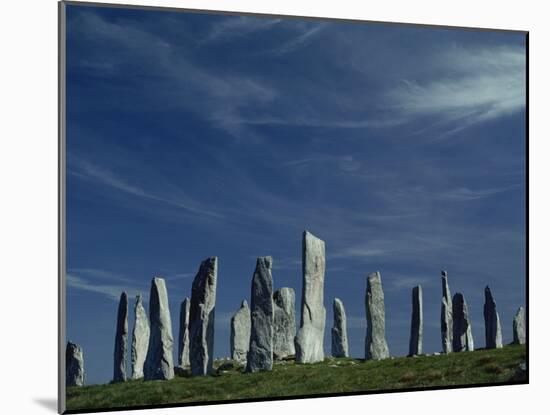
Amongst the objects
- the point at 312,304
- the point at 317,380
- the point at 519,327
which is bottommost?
the point at 317,380

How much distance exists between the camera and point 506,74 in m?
18.1

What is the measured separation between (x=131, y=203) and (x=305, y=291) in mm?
3247

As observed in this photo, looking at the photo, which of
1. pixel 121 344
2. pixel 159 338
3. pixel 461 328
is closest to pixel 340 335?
pixel 461 328

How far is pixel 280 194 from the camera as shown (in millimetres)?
17266

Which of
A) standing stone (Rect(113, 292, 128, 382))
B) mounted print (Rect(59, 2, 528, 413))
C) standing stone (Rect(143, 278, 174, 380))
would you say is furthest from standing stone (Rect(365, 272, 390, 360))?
standing stone (Rect(113, 292, 128, 382))

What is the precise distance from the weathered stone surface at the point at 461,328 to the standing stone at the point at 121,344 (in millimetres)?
5629

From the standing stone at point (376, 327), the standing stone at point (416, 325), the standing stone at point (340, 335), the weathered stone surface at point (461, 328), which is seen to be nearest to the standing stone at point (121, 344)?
the standing stone at point (340, 335)

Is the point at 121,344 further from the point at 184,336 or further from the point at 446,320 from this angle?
the point at 446,320

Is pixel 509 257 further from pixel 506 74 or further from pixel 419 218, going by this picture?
pixel 506 74

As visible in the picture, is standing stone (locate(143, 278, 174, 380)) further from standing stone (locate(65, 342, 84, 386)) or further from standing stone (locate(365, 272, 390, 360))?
standing stone (locate(365, 272, 390, 360))

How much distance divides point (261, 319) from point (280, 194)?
6.40 feet

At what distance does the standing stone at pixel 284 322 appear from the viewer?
1767 centimetres

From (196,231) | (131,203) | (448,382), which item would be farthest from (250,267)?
(448,382)

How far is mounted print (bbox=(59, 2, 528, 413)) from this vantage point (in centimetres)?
1606
